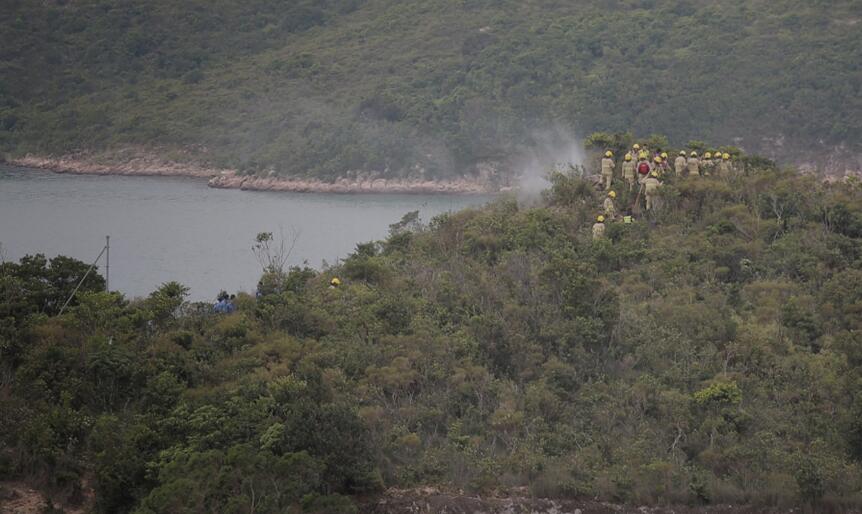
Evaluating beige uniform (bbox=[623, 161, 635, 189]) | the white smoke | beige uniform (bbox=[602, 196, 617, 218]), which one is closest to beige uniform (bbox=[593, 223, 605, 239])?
beige uniform (bbox=[602, 196, 617, 218])

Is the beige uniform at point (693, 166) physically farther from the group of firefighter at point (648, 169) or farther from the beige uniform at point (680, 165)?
the beige uniform at point (680, 165)

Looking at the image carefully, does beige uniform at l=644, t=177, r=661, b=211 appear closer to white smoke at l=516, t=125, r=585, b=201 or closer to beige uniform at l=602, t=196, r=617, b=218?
beige uniform at l=602, t=196, r=617, b=218

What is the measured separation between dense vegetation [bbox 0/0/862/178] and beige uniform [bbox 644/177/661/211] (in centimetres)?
3930

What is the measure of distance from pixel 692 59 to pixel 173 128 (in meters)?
27.3

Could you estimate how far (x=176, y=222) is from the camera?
5603cm

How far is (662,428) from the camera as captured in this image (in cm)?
2383

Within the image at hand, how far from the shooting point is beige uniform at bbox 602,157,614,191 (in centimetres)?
3381

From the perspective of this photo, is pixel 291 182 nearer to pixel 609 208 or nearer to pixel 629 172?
pixel 629 172

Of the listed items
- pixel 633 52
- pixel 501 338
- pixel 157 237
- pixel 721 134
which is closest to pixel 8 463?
pixel 501 338

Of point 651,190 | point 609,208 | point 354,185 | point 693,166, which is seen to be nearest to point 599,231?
point 609,208

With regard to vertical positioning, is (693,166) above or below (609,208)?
above

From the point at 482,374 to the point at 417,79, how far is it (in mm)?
57185

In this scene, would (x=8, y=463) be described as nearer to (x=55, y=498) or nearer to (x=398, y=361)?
(x=55, y=498)

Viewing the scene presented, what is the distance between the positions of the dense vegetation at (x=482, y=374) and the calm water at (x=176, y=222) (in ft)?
40.3
